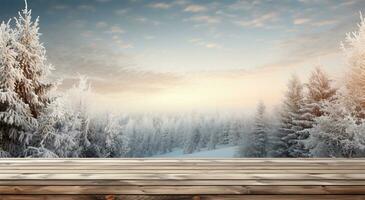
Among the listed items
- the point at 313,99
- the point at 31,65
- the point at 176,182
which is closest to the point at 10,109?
the point at 31,65

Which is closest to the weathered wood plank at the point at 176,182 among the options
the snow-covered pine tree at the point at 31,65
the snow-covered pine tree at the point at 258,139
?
the snow-covered pine tree at the point at 31,65

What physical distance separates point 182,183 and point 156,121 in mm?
7327

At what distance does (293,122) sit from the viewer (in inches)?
420

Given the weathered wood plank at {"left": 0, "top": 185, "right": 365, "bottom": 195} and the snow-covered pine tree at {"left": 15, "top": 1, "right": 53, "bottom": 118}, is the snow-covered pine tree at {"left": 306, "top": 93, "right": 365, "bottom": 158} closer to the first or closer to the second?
the snow-covered pine tree at {"left": 15, "top": 1, "right": 53, "bottom": 118}

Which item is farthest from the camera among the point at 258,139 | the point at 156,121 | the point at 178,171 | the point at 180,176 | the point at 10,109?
the point at 258,139

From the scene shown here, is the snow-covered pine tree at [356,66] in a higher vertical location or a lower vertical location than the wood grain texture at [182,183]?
higher

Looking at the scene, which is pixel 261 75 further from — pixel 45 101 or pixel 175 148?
pixel 45 101

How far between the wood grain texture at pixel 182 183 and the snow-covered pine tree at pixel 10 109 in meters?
6.30

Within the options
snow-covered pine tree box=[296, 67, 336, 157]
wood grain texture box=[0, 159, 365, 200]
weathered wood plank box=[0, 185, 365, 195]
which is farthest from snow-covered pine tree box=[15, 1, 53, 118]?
weathered wood plank box=[0, 185, 365, 195]

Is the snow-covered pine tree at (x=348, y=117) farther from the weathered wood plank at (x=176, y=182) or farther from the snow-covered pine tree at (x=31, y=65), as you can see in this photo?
the weathered wood plank at (x=176, y=182)

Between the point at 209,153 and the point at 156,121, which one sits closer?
the point at 156,121

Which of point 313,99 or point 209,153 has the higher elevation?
point 313,99

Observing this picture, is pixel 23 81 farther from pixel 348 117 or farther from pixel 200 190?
pixel 200 190

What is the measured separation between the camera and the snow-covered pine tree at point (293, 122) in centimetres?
1007
